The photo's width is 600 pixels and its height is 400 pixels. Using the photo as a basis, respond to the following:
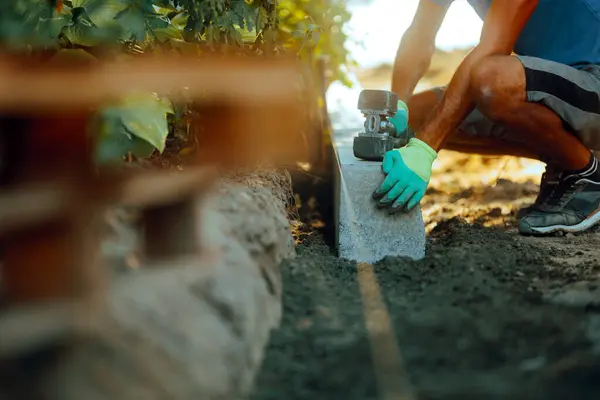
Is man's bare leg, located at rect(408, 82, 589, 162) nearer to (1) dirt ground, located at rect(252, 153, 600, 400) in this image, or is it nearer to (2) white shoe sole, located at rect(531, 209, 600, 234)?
(2) white shoe sole, located at rect(531, 209, 600, 234)

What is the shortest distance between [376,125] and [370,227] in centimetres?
39

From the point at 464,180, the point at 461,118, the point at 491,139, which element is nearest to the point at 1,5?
the point at 461,118

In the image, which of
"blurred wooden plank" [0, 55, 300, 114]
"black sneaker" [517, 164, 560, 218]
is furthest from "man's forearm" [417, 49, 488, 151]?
"blurred wooden plank" [0, 55, 300, 114]

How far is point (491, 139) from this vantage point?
3.02 meters

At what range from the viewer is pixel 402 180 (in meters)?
2.01

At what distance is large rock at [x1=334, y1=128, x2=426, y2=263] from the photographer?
2.06m

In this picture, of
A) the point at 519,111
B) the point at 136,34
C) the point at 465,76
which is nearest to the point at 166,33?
the point at 136,34

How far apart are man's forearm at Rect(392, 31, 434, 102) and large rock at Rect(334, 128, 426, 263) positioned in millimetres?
1020

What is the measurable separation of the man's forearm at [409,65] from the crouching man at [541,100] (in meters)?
0.32

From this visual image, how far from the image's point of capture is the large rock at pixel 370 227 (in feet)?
6.75

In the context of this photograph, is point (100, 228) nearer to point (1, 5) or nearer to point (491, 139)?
point (1, 5)

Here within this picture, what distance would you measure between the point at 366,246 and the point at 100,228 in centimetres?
118

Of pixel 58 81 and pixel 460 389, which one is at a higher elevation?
pixel 58 81

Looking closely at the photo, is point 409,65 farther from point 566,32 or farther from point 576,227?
point 576,227
